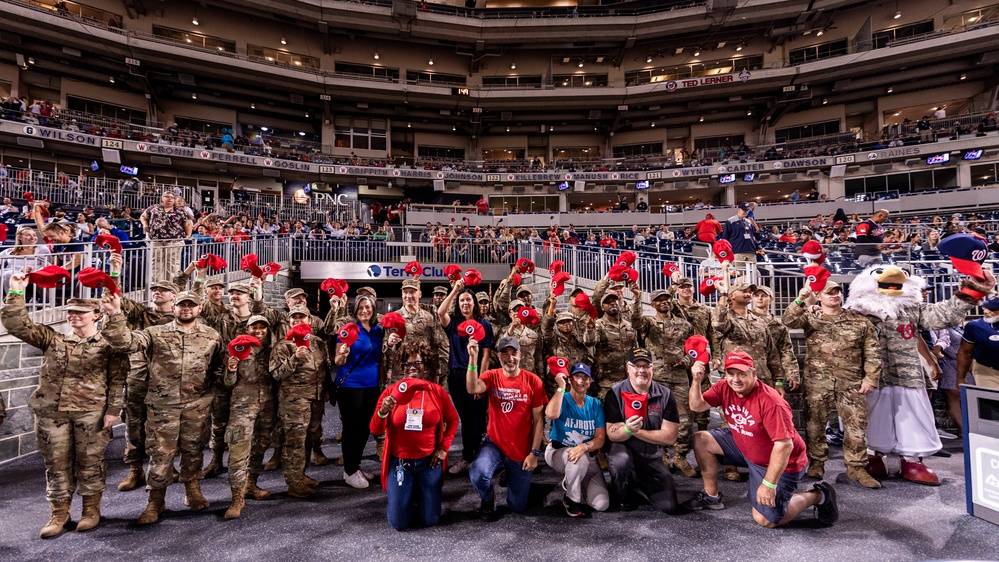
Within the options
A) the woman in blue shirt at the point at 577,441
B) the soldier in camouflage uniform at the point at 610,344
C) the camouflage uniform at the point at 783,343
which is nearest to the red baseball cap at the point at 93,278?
the woman in blue shirt at the point at 577,441

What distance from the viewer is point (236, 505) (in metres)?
3.59

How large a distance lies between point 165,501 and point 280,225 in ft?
46.4

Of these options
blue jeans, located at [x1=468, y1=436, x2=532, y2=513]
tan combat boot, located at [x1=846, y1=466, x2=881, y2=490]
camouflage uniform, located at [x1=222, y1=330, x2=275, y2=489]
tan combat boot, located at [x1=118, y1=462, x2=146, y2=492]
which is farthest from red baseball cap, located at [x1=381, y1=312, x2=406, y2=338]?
tan combat boot, located at [x1=846, y1=466, x2=881, y2=490]

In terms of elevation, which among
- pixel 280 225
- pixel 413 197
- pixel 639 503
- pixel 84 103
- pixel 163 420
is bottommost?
pixel 639 503

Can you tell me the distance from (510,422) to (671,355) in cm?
199

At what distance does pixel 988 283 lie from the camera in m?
3.59

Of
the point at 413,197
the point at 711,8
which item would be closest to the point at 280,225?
the point at 413,197

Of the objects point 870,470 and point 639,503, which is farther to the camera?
point 870,470

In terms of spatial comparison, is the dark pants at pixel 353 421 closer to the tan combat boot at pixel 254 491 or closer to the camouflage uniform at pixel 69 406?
the tan combat boot at pixel 254 491

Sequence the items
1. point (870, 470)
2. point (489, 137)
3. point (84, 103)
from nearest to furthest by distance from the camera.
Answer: point (870, 470) → point (84, 103) → point (489, 137)

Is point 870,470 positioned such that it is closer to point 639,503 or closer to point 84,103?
point 639,503

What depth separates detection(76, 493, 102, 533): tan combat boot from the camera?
11.0 ft

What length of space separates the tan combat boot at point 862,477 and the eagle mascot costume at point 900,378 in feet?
0.94

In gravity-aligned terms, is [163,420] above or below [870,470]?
above
